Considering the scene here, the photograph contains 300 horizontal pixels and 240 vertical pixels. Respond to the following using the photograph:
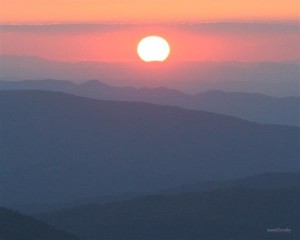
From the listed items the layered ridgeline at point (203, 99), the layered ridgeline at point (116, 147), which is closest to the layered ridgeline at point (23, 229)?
the layered ridgeline at point (116, 147)

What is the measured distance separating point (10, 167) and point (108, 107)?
45.0 feet

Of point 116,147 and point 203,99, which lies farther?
point 203,99

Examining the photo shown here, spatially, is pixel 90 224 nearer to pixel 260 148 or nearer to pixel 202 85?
pixel 260 148

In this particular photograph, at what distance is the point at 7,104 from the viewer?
62094 millimetres

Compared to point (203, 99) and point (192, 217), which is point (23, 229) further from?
point (203, 99)

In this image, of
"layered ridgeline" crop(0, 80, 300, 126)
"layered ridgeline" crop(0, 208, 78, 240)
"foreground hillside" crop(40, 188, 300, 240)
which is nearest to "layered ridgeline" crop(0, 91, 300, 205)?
"layered ridgeline" crop(0, 80, 300, 126)

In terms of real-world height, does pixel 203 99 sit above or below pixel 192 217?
above

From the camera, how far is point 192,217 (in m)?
30.1

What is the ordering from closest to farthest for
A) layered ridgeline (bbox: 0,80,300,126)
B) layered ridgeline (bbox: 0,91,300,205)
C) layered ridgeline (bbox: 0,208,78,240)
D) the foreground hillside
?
layered ridgeline (bbox: 0,208,78,240)
the foreground hillside
layered ridgeline (bbox: 0,91,300,205)
layered ridgeline (bbox: 0,80,300,126)

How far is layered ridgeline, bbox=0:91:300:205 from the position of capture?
45781 mm

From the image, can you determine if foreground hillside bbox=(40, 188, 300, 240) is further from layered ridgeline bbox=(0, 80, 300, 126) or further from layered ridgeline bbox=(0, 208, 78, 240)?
layered ridgeline bbox=(0, 80, 300, 126)

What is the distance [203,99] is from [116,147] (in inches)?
749

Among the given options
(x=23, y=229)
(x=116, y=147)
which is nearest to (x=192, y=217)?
(x=23, y=229)

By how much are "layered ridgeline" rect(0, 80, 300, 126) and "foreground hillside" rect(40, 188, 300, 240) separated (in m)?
32.3
